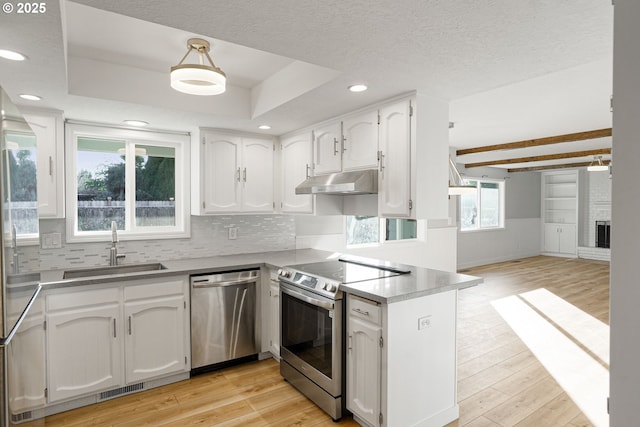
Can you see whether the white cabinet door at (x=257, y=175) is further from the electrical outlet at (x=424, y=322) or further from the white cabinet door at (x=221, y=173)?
the electrical outlet at (x=424, y=322)

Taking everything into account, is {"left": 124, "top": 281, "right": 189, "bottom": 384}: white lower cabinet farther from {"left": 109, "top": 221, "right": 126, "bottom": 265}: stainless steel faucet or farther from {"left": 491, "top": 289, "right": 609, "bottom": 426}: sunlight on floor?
{"left": 491, "top": 289, "right": 609, "bottom": 426}: sunlight on floor

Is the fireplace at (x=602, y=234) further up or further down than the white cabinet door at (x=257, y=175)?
further down

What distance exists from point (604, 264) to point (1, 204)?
11272 millimetres

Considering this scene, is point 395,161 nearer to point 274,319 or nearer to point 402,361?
point 402,361

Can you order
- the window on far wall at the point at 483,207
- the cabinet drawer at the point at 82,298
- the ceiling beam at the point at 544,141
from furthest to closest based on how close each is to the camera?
1. the window on far wall at the point at 483,207
2. the ceiling beam at the point at 544,141
3. the cabinet drawer at the point at 82,298

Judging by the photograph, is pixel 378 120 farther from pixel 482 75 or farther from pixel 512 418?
pixel 512 418

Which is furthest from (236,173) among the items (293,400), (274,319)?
(293,400)

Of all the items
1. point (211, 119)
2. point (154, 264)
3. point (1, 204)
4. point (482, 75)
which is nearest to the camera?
point (1, 204)

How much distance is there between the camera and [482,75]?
2197 mm

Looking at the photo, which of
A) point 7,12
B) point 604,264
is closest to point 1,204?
point 7,12

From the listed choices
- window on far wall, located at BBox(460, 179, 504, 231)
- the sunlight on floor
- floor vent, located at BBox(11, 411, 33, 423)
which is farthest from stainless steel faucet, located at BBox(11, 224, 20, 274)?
window on far wall, located at BBox(460, 179, 504, 231)

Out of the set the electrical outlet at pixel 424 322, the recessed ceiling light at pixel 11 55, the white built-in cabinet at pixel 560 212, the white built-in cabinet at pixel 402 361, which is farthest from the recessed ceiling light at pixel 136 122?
the white built-in cabinet at pixel 560 212

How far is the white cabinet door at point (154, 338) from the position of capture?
281cm

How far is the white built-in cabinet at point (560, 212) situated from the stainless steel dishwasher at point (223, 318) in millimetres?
10010
